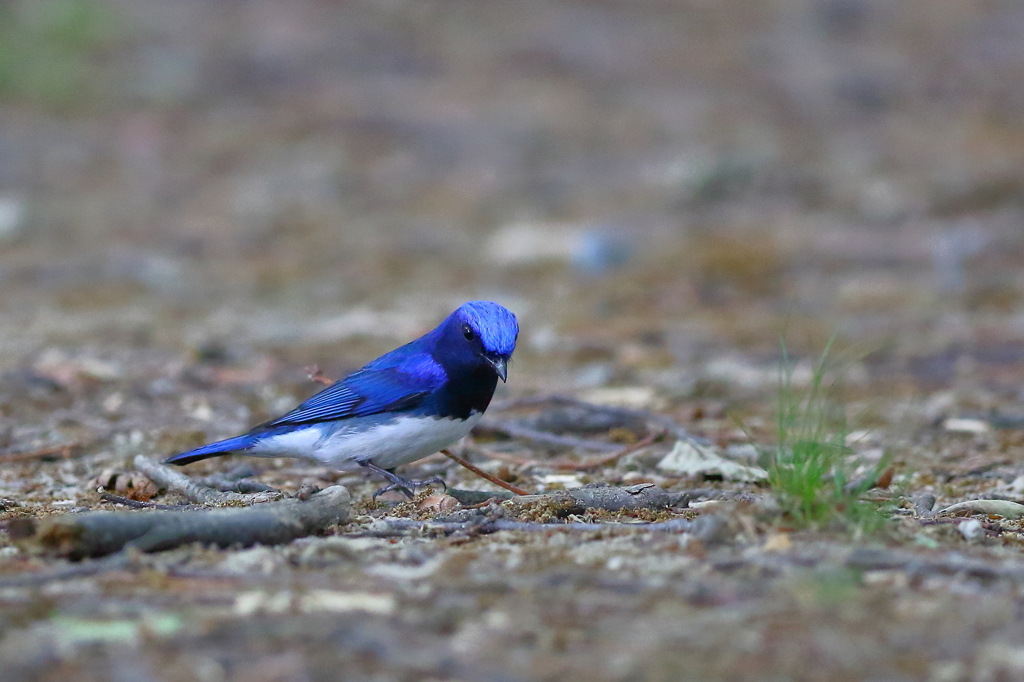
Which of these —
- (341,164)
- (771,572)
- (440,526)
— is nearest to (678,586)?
(771,572)

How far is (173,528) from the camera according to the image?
2795mm

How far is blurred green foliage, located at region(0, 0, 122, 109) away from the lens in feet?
41.3

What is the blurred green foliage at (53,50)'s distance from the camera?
1260 centimetres

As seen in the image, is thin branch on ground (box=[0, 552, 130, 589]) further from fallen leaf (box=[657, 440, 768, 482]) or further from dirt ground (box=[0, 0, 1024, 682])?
fallen leaf (box=[657, 440, 768, 482])

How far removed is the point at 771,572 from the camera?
2.58 meters

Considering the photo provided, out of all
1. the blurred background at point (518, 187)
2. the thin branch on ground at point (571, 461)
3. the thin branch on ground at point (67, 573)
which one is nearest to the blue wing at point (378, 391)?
the thin branch on ground at point (571, 461)

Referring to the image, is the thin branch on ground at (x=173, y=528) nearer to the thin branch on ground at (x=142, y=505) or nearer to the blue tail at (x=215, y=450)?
the thin branch on ground at (x=142, y=505)

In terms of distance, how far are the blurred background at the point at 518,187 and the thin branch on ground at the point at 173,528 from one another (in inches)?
86.2

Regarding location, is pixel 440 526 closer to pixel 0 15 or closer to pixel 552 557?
pixel 552 557

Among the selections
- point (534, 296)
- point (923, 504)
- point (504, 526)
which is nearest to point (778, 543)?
point (504, 526)

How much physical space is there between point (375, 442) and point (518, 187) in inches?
286

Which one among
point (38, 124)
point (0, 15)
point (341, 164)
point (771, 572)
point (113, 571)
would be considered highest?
point (0, 15)

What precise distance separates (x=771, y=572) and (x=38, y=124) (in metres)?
11.2

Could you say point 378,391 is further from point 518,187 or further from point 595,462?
point 518,187
